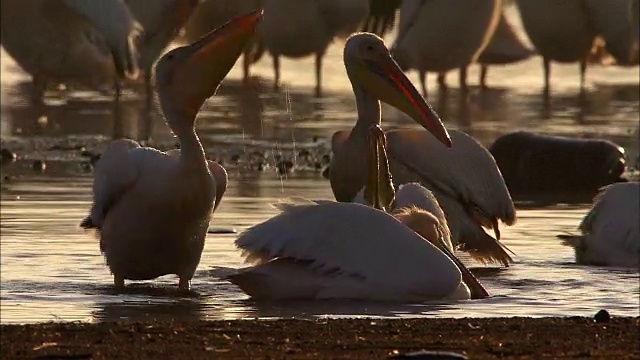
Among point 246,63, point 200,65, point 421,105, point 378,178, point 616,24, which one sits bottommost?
point 246,63

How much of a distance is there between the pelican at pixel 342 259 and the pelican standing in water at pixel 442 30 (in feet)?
30.6

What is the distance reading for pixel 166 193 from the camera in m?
7.09

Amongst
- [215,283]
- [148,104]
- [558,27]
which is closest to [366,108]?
[215,283]

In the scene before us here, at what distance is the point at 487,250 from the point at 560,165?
2779mm

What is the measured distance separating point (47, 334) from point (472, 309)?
1.70 metres

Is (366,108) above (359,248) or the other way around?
above

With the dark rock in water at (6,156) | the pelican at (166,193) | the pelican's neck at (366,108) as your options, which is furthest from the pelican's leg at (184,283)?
the dark rock in water at (6,156)

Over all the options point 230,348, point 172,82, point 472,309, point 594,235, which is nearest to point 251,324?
point 230,348

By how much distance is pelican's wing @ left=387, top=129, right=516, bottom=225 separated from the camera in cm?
850

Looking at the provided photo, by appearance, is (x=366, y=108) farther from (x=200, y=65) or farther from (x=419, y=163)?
(x=200, y=65)

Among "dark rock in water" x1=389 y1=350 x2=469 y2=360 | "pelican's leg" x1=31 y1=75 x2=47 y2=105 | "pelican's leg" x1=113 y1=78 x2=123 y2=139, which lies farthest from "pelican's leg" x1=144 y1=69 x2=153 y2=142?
"dark rock in water" x1=389 y1=350 x2=469 y2=360

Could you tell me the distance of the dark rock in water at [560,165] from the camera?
1068 cm

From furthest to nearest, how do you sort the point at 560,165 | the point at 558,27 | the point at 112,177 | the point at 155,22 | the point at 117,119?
the point at 558,27 → the point at 155,22 → the point at 117,119 → the point at 560,165 → the point at 112,177

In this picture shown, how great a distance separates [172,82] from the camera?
285 inches
